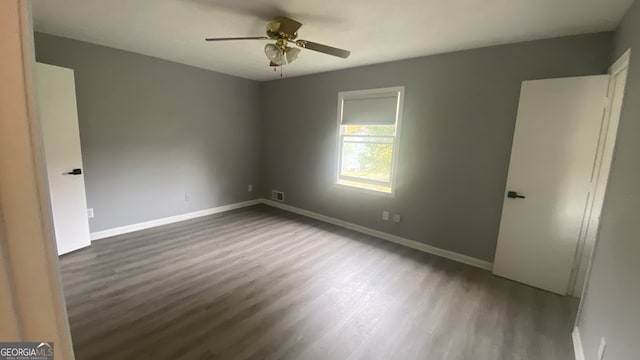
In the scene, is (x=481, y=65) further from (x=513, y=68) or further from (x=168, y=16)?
(x=168, y=16)

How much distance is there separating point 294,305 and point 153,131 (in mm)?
3360

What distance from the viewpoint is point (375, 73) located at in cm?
379

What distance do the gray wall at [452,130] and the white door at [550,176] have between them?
17cm

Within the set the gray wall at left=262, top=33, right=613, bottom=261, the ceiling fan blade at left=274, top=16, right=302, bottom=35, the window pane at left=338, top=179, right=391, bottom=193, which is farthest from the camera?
the window pane at left=338, top=179, right=391, bottom=193

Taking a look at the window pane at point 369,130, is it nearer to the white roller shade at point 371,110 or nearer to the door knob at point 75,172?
the white roller shade at point 371,110

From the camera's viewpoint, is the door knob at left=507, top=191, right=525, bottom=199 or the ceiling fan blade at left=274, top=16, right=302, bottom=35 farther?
the door knob at left=507, top=191, right=525, bottom=199

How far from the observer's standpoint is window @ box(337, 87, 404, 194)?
3734 mm

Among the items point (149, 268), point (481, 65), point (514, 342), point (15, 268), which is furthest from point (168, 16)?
point (514, 342)

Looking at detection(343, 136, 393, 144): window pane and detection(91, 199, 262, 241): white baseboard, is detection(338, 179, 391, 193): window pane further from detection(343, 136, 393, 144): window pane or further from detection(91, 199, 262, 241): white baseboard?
detection(91, 199, 262, 241): white baseboard

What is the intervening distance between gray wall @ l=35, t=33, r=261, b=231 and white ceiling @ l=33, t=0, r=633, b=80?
354 millimetres

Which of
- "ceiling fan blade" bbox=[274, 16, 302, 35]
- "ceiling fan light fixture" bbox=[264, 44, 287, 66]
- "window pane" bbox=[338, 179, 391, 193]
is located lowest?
"window pane" bbox=[338, 179, 391, 193]

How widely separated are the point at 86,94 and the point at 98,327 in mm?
2847

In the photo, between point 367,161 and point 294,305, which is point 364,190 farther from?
point 294,305

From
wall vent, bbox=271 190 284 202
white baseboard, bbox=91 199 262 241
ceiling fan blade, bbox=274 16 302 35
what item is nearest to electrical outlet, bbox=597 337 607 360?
ceiling fan blade, bbox=274 16 302 35
